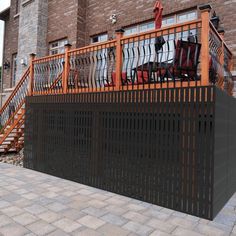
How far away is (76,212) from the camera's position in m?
3.41

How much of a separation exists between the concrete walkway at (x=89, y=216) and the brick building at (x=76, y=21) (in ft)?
15.6

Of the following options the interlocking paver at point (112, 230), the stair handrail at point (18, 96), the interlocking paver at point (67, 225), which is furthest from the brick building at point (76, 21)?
the interlocking paver at point (67, 225)

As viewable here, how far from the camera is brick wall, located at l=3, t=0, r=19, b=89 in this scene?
12.9 metres

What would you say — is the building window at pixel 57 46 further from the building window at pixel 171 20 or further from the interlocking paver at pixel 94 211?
the interlocking paver at pixel 94 211

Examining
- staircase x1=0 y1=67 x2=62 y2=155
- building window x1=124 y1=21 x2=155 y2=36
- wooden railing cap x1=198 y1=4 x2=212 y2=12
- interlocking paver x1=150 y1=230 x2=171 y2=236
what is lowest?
interlocking paver x1=150 y1=230 x2=171 y2=236

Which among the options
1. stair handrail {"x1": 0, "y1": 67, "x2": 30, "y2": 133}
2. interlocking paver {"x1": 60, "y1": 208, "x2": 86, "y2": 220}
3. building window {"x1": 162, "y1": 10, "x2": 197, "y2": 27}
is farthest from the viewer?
stair handrail {"x1": 0, "y1": 67, "x2": 30, "y2": 133}

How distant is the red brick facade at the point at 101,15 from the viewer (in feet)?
21.0

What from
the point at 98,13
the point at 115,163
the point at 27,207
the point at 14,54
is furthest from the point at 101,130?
the point at 14,54

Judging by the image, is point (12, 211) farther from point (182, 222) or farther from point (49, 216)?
point (182, 222)

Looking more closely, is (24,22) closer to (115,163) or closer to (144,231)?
(115,163)

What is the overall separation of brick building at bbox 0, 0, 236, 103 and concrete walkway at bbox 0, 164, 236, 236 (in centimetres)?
475

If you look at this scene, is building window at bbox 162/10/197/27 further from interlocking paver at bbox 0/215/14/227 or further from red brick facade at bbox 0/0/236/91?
interlocking paver at bbox 0/215/14/227

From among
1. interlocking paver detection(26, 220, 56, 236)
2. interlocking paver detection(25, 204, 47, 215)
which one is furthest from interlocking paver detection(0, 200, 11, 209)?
interlocking paver detection(26, 220, 56, 236)

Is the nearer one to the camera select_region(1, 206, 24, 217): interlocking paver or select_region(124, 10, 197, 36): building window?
select_region(1, 206, 24, 217): interlocking paver
